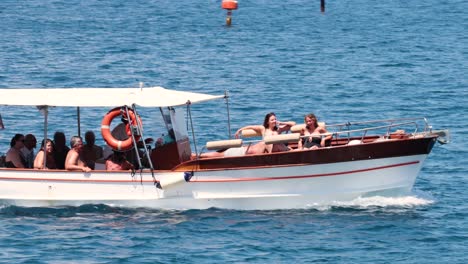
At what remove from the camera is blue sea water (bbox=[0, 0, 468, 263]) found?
24688 mm

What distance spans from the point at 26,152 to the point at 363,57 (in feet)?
98.8

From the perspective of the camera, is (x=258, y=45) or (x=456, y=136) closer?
(x=456, y=136)

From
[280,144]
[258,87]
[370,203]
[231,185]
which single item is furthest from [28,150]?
[258,87]

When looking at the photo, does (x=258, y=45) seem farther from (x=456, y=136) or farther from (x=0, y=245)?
(x=0, y=245)

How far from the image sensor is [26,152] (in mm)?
27750

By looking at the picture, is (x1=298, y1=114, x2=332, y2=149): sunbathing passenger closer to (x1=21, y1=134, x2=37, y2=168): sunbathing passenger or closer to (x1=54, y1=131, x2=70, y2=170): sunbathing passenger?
(x1=54, y1=131, x2=70, y2=170): sunbathing passenger

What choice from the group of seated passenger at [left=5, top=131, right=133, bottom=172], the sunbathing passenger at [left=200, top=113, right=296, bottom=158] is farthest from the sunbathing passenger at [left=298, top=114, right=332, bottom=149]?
the group of seated passenger at [left=5, top=131, right=133, bottom=172]

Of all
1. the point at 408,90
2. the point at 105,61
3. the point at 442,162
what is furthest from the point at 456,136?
the point at 105,61

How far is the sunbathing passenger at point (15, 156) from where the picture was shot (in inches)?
1079

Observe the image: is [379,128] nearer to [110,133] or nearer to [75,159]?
[110,133]

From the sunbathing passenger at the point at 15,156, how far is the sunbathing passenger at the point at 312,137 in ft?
19.4

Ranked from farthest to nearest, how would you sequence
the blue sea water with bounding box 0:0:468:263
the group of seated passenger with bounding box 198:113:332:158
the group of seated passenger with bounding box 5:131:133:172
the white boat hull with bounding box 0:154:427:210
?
the group of seated passenger with bounding box 5:131:133:172, the group of seated passenger with bounding box 198:113:332:158, the white boat hull with bounding box 0:154:427:210, the blue sea water with bounding box 0:0:468:263

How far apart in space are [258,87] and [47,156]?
67.7 ft

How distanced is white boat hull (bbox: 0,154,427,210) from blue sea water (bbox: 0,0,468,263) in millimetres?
237
